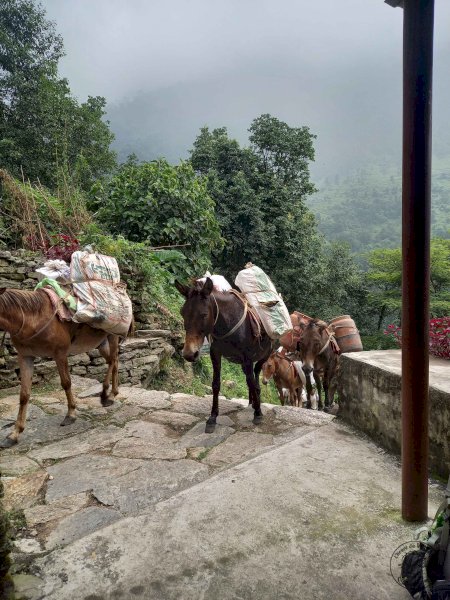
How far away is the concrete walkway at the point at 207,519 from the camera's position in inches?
68.6

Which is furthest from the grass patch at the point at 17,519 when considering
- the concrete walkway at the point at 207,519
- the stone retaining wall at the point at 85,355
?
the stone retaining wall at the point at 85,355

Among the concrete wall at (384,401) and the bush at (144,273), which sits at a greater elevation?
the bush at (144,273)

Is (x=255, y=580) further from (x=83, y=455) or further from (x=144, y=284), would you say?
(x=144, y=284)

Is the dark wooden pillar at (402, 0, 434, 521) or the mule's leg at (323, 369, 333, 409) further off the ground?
the dark wooden pillar at (402, 0, 434, 521)

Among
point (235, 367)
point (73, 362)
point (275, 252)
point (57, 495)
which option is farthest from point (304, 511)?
point (275, 252)

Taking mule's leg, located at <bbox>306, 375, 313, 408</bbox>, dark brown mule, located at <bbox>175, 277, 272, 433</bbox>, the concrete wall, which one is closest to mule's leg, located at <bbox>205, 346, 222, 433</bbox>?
dark brown mule, located at <bbox>175, 277, 272, 433</bbox>

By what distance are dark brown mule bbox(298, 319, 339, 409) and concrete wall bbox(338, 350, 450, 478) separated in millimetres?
3534

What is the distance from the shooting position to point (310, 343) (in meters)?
7.34

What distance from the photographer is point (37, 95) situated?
50.7 ft

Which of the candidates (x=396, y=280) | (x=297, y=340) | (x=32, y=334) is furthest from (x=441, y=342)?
(x=396, y=280)

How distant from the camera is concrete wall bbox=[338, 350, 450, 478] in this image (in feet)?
8.36

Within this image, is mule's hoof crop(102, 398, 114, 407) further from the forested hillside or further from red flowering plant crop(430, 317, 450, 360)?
the forested hillside

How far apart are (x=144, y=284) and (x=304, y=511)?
639cm

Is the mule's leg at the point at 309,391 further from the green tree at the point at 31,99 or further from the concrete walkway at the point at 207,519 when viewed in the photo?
the green tree at the point at 31,99
